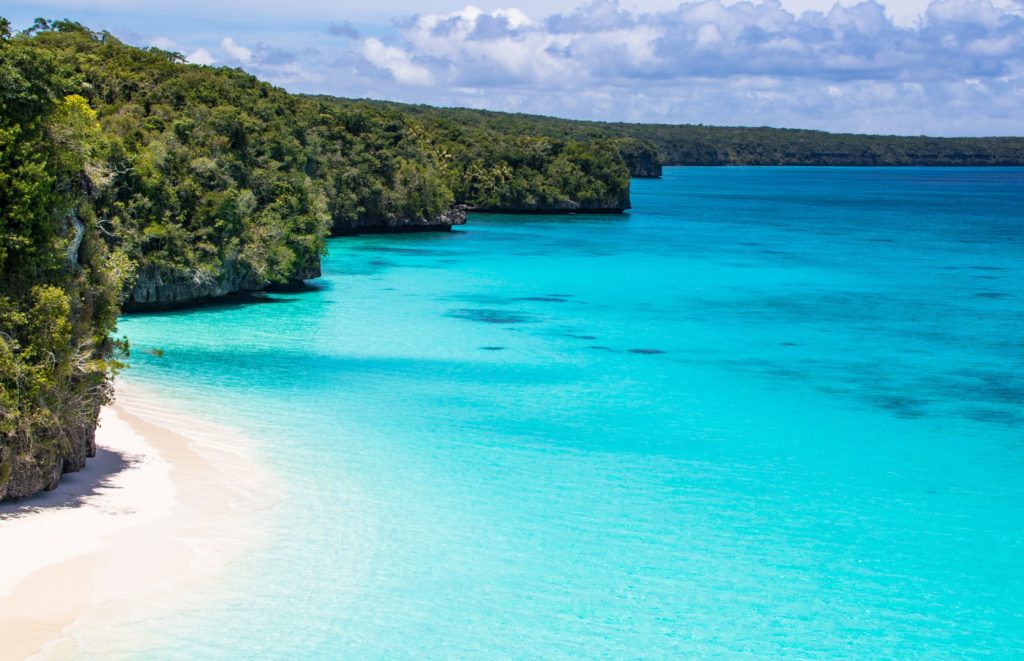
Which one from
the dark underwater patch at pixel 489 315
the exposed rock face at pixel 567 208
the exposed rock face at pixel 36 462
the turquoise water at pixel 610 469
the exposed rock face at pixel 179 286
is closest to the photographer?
the turquoise water at pixel 610 469

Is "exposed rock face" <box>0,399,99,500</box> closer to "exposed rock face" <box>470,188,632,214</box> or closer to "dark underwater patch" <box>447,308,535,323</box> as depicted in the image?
"dark underwater patch" <box>447,308,535,323</box>

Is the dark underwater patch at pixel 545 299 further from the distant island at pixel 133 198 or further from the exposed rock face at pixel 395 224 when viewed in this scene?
the exposed rock face at pixel 395 224

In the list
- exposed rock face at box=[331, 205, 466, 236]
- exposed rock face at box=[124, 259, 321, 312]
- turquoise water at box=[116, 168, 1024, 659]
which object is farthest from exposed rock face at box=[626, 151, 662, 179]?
exposed rock face at box=[124, 259, 321, 312]

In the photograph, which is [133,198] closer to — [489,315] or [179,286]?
[179,286]

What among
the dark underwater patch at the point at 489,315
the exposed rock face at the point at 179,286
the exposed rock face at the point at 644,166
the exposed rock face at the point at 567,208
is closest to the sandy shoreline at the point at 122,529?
the exposed rock face at the point at 179,286

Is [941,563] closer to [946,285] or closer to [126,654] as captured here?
[126,654]

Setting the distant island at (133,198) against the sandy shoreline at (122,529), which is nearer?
the sandy shoreline at (122,529)
